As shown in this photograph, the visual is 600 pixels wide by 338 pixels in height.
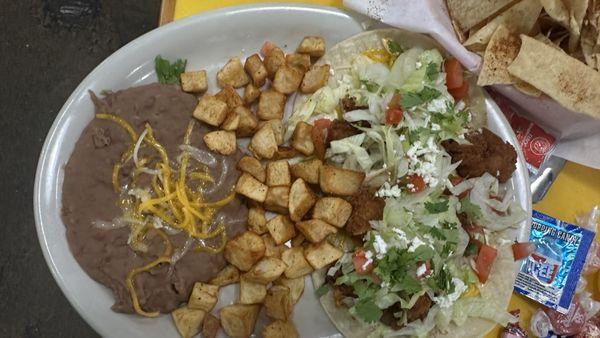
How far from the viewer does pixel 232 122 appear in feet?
7.11

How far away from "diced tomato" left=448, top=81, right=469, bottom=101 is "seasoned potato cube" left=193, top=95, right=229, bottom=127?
93 centimetres

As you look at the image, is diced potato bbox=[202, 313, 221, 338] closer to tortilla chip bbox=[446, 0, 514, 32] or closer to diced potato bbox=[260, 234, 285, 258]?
diced potato bbox=[260, 234, 285, 258]

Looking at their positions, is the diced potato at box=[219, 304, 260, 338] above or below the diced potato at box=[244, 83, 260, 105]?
below

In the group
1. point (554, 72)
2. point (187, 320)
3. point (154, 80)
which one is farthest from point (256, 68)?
point (554, 72)

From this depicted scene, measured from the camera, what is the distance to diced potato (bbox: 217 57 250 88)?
7.34ft

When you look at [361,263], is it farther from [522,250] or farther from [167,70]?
[167,70]

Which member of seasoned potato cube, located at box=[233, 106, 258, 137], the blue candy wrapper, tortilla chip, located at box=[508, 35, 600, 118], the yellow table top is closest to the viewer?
tortilla chip, located at box=[508, 35, 600, 118]

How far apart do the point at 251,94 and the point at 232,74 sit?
110mm

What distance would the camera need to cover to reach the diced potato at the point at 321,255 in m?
2.12

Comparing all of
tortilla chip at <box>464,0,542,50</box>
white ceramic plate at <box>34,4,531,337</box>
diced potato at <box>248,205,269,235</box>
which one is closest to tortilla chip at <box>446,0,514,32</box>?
tortilla chip at <box>464,0,542,50</box>

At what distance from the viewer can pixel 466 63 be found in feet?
7.20

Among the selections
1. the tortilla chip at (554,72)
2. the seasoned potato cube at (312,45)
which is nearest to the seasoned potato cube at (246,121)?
the seasoned potato cube at (312,45)

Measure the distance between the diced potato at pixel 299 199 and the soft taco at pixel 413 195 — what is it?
17cm

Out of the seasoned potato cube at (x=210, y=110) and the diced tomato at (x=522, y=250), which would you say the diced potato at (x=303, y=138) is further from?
the diced tomato at (x=522, y=250)
